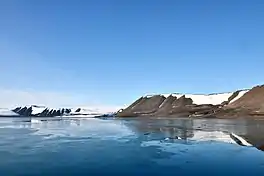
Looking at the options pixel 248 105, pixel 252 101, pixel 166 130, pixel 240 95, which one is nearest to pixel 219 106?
pixel 240 95

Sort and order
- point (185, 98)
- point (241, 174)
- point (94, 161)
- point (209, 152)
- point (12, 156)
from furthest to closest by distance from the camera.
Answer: point (185, 98) → point (209, 152) → point (12, 156) → point (94, 161) → point (241, 174)

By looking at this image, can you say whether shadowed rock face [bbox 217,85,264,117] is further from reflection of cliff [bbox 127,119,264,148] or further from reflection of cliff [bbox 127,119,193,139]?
reflection of cliff [bbox 127,119,264,148]

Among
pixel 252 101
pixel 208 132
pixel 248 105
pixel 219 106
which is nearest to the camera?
pixel 208 132

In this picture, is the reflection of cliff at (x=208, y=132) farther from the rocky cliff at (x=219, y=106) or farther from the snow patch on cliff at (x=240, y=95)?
the snow patch on cliff at (x=240, y=95)

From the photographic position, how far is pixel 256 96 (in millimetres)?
166875

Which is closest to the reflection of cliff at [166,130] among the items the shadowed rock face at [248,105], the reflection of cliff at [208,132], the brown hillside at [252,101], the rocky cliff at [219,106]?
the reflection of cliff at [208,132]

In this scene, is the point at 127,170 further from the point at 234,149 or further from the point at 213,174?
the point at 234,149

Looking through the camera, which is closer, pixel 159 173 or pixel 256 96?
pixel 159 173

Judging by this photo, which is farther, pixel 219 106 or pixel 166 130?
pixel 219 106

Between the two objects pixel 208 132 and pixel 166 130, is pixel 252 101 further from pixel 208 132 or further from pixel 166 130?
pixel 208 132

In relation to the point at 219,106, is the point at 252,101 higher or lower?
higher

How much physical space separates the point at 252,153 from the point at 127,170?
8798 mm

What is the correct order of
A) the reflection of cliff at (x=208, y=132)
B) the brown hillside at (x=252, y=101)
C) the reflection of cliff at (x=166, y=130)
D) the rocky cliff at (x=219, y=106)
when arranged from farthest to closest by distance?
the brown hillside at (x=252, y=101) < the rocky cliff at (x=219, y=106) < the reflection of cliff at (x=166, y=130) < the reflection of cliff at (x=208, y=132)

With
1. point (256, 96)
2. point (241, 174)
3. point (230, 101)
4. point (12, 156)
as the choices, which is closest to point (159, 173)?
point (241, 174)
